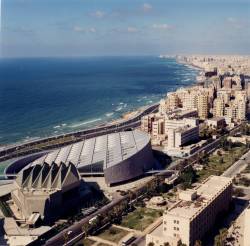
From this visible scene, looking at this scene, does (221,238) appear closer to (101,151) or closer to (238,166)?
(101,151)

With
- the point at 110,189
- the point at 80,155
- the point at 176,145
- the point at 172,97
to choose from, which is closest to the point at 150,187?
the point at 110,189

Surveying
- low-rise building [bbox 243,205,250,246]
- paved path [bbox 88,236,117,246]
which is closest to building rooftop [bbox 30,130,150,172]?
→ paved path [bbox 88,236,117,246]

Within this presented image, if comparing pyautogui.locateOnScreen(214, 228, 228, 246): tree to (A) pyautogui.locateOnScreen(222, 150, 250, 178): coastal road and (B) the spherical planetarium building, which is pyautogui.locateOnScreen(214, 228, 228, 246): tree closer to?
(B) the spherical planetarium building

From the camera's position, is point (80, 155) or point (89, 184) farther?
point (80, 155)

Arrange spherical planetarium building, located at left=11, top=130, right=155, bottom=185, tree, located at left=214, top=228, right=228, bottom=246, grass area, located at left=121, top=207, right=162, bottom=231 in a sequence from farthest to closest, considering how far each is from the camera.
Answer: spherical planetarium building, located at left=11, top=130, right=155, bottom=185 < grass area, located at left=121, top=207, right=162, bottom=231 < tree, located at left=214, top=228, right=228, bottom=246

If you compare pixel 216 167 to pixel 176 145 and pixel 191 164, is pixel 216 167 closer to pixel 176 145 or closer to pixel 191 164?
A: pixel 191 164
